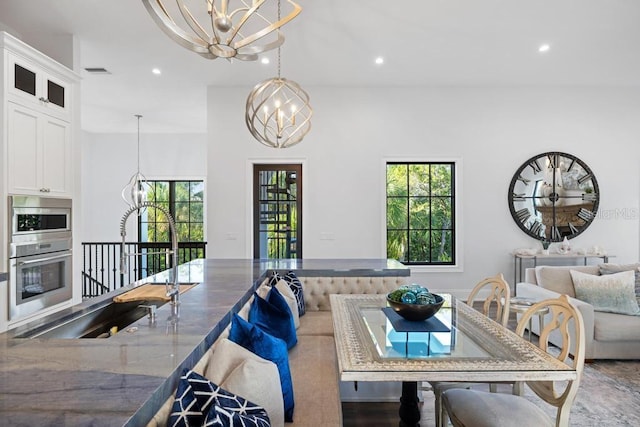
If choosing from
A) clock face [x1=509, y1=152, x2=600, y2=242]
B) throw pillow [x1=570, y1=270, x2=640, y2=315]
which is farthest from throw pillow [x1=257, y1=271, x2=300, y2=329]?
clock face [x1=509, y1=152, x2=600, y2=242]

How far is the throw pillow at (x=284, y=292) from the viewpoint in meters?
2.66

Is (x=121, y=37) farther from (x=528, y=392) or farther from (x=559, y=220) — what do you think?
(x=559, y=220)

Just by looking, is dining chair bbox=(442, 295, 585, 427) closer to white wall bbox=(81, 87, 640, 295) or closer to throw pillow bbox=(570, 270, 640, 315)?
throw pillow bbox=(570, 270, 640, 315)

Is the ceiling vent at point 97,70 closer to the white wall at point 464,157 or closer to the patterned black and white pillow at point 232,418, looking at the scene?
the white wall at point 464,157

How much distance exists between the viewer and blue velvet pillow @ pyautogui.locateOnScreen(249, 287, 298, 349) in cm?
218

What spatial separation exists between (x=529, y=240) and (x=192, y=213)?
6712mm

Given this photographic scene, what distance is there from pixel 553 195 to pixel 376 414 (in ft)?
15.3

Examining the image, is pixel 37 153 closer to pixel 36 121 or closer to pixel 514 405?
pixel 36 121

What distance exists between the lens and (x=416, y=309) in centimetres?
202

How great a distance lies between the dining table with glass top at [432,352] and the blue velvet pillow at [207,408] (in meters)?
0.53

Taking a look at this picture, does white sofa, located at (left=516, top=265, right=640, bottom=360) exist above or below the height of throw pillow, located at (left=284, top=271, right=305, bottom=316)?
below

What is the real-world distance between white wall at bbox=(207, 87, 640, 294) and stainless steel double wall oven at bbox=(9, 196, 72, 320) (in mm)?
2119

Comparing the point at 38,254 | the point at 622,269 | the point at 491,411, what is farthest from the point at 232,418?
the point at 622,269

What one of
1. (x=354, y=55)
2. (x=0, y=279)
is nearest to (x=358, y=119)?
(x=354, y=55)
